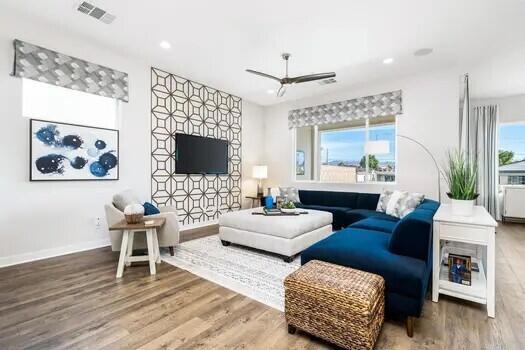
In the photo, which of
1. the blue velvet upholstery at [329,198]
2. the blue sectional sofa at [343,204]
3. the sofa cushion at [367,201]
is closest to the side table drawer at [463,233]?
the blue sectional sofa at [343,204]

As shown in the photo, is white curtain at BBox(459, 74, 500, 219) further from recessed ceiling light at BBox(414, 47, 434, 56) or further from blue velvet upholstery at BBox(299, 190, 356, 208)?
blue velvet upholstery at BBox(299, 190, 356, 208)

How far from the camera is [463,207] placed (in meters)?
2.29

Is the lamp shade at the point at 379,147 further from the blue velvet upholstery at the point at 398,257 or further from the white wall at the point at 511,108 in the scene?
the white wall at the point at 511,108

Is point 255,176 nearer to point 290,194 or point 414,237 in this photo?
point 290,194

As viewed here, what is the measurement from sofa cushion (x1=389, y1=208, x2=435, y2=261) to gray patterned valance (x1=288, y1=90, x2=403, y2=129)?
3.55 meters

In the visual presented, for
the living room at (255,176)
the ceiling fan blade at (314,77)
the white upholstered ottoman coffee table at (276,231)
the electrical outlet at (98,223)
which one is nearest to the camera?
the living room at (255,176)

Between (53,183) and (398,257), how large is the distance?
409 cm

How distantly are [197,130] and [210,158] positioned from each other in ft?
2.07

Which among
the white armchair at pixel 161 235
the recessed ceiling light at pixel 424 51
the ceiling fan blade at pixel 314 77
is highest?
the recessed ceiling light at pixel 424 51

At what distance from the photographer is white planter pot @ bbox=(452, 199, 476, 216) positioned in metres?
2.27

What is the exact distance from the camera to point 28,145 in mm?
3189

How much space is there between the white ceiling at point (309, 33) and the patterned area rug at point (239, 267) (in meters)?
2.92

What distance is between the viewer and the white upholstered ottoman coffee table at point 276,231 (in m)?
3.20

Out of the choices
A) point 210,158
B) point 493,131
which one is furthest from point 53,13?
point 493,131
